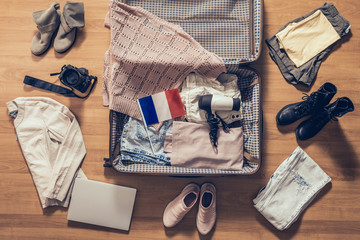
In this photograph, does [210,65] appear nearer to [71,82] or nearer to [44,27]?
[71,82]

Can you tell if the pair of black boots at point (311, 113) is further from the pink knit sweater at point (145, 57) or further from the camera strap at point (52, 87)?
the camera strap at point (52, 87)

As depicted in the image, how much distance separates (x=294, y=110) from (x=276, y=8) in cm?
53

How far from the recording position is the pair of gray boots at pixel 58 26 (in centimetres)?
126

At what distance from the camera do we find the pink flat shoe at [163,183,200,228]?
1.22 m

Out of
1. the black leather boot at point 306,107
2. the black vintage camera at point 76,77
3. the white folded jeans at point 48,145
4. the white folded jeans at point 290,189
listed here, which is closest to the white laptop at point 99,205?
the white folded jeans at point 48,145

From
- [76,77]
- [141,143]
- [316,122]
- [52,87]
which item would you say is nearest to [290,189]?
[316,122]

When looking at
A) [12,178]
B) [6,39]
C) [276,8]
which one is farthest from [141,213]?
[276,8]

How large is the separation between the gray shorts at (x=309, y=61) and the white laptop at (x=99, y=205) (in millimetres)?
1005

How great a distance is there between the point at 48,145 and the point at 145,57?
62 centimetres

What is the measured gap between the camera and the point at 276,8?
1347 mm

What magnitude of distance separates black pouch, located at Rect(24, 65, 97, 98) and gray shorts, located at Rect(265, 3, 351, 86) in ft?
3.00

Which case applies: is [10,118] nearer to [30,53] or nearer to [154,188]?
[30,53]

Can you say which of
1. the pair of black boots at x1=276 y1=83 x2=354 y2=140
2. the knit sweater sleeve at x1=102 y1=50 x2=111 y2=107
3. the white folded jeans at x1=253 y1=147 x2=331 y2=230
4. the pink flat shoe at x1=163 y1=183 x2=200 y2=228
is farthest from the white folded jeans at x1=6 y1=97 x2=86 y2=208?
the pair of black boots at x1=276 y1=83 x2=354 y2=140

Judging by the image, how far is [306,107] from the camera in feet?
4.11
